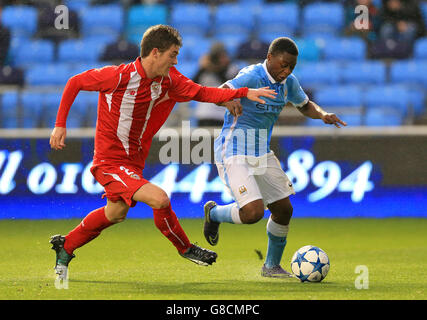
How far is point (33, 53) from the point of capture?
44.7 feet

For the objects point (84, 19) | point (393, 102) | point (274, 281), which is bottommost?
point (274, 281)

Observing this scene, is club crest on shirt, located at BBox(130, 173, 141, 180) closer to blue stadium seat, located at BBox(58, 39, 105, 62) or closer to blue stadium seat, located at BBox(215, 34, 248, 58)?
blue stadium seat, located at BBox(215, 34, 248, 58)

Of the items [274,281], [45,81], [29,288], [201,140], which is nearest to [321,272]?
[274,281]

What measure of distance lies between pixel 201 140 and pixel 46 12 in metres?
4.79

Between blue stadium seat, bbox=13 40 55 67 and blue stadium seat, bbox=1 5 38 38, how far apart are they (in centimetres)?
48

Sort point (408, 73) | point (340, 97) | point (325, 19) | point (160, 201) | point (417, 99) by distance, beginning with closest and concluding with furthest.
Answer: point (160, 201) → point (417, 99) → point (340, 97) → point (408, 73) → point (325, 19)

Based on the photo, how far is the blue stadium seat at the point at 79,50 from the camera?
13.4 metres

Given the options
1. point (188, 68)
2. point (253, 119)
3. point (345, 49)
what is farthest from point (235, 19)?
point (253, 119)

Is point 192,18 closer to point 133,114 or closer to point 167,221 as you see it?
point 133,114

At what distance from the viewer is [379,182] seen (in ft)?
34.8

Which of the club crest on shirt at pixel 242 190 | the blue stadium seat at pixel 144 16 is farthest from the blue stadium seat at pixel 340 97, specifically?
the club crest on shirt at pixel 242 190

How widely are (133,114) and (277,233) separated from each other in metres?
1.44
